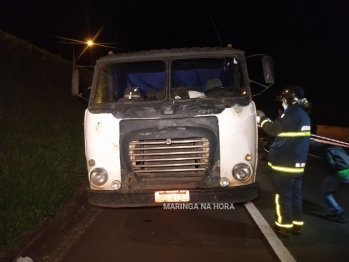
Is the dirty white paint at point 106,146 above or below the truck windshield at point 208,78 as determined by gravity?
below

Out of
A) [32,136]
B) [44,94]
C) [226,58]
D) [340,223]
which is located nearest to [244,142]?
[226,58]

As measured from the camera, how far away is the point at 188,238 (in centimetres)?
537

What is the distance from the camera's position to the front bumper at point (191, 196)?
5.04m

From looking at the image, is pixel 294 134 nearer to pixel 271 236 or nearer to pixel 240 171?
pixel 240 171

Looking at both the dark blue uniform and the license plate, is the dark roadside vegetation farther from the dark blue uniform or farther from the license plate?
the dark blue uniform

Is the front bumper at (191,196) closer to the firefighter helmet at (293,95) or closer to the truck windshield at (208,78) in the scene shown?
the firefighter helmet at (293,95)

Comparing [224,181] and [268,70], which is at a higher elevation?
[268,70]

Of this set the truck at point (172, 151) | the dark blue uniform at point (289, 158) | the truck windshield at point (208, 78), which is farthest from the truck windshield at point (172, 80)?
the dark blue uniform at point (289, 158)

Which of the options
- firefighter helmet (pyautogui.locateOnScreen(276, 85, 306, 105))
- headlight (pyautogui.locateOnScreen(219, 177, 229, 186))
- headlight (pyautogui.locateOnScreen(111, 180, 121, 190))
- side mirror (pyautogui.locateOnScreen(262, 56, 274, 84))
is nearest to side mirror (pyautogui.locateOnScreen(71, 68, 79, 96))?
headlight (pyautogui.locateOnScreen(111, 180, 121, 190))

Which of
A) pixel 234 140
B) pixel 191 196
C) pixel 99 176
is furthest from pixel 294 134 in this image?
pixel 99 176

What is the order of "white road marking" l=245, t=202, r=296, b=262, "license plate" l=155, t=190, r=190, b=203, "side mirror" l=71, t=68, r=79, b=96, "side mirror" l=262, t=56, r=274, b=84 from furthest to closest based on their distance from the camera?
"side mirror" l=71, t=68, r=79, b=96
"side mirror" l=262, t=56, r=274, b=84
"license plate" l=155, t=190, r=190, b=203
"white road marking" l=245, t=202, r=296, b=262

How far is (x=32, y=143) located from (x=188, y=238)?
17.0ft

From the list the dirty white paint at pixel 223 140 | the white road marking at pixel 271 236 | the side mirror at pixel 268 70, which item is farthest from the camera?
the side mirror at pixel 268 70

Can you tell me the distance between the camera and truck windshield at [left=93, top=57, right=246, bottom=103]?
5699mm
